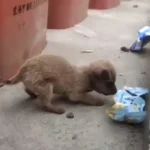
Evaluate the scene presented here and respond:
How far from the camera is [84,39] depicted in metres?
4.09

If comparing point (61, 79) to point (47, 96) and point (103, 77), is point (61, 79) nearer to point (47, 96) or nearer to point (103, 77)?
point (47, 96)

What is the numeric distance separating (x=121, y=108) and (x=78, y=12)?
2482mm

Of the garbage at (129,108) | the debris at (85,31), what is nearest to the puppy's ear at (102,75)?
the garbage at (129,108)

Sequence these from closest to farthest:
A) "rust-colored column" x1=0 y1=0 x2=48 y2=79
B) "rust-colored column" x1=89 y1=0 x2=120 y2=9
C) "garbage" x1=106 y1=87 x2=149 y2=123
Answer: "garbage" x1=106 y1=87 x2=149 y2=123, "rust-colored column" x1=0 y1=0 x2=48 y2=79, "rust-colored column" x1=89 y1=0 x2=120 y2=9

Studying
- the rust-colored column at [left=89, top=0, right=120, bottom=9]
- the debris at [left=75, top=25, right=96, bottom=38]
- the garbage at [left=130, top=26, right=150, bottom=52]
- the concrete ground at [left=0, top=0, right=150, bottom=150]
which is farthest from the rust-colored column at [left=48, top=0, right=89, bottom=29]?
the rust-colored column at [left=89, top=0, right=120, bottom=9]

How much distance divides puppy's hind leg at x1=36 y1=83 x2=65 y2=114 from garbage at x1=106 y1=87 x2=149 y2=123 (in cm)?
29

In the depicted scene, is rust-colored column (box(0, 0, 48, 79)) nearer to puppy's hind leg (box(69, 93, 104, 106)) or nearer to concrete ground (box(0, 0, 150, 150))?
concrete ground (box(0, 0, 150, 150))

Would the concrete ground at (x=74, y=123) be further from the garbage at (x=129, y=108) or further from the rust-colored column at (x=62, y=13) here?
the rust-colored column at (x=62, y=13)

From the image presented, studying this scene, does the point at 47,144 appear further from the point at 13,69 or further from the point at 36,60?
the point at 13,69

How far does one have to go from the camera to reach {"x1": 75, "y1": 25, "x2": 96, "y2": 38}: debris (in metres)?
4.26

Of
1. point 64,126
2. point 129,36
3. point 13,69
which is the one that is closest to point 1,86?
point 13,69

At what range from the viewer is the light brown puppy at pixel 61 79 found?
238cm

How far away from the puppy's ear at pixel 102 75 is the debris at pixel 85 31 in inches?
68.3

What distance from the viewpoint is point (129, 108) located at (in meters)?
2.23
